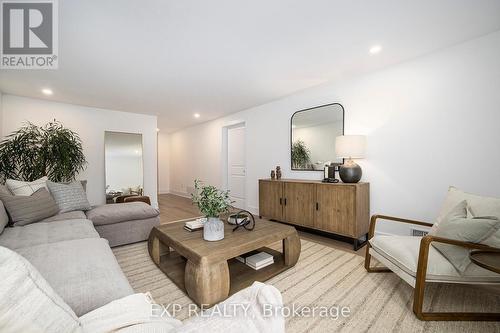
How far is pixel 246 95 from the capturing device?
12.4 ft

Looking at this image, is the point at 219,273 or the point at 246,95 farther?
the point at 246,95

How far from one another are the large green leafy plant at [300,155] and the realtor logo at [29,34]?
331cm

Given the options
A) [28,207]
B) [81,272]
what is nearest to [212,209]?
[81,272]

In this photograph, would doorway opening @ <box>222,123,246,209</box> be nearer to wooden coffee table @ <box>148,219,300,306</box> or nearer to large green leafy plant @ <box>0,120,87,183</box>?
wooden coffee table @ <box>148,219,300,306</box>

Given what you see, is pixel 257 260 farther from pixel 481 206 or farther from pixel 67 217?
pixel 67 217

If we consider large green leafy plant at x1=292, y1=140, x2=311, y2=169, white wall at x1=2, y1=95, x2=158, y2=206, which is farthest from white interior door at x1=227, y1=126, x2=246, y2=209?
white wall at x1=2, y1=95, x2=158, y2=206

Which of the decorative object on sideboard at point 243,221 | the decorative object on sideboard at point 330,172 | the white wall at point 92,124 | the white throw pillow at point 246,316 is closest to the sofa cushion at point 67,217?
the decorative object on sideboard at point 243,221

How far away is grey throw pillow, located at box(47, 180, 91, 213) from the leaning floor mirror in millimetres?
1731

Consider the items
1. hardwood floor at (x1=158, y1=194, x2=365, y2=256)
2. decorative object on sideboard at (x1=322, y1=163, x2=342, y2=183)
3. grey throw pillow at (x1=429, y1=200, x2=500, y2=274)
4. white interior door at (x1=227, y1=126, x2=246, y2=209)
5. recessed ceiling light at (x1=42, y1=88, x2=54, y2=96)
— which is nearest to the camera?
grey throw pillow at (x1=429, y1=200, x2=500, y2=274)

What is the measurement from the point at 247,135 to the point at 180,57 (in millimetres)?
2470

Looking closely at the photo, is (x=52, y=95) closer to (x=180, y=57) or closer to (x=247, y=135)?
(x=180, y=57)

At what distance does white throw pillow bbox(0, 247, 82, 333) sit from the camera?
472 mm

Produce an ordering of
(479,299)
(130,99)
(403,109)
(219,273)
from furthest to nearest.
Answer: (130,99) → (403,109) → (479,299) → (219,273)

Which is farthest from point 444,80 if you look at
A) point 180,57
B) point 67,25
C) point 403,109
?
point 67,25
